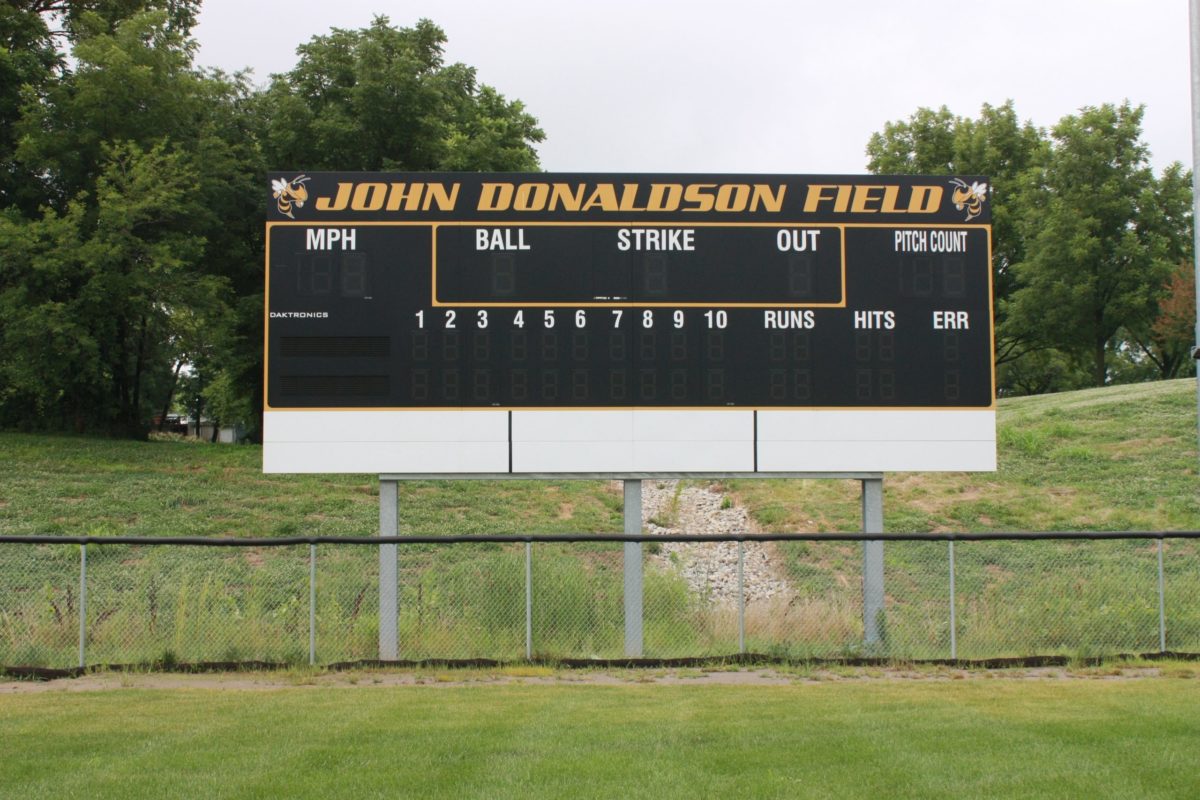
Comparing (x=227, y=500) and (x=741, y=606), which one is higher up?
(x=227, y=500)

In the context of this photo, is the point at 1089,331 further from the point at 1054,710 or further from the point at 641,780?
the point at 641,780

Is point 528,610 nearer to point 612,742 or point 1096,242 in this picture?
point 612,742

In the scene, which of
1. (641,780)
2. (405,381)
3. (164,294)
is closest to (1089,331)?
(164,294)

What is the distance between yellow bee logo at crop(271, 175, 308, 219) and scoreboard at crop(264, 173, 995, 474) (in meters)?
0.02

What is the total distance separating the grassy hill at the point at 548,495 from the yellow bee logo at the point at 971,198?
32.1 ft

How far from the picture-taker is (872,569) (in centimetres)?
1264

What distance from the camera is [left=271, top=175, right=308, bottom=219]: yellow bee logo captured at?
1264 centimetres

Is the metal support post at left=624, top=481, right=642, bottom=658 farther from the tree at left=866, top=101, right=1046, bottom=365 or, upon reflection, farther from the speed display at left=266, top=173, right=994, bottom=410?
the tree at left=866, top=101, right=1046, bottom=365

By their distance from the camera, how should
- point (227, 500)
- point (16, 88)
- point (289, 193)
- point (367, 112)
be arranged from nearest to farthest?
point (289, 193) → point (227, 500) → point (16, 88) → point (367, 112)

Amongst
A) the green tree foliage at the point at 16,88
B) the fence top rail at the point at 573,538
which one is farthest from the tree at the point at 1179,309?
the green tree foliage at the point at 16,88

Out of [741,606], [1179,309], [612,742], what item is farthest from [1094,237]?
[612,742]

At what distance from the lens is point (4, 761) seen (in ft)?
24.0

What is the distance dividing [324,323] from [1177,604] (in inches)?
445

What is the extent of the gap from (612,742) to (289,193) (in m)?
7.93
